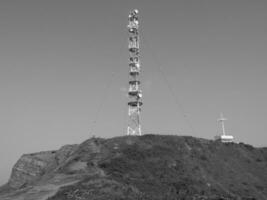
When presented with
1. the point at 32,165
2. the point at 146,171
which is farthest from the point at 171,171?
the point at 32,165

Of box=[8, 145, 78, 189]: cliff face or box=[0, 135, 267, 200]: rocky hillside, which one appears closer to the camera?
box=[0, 135, 267, 200]: rocky hillside

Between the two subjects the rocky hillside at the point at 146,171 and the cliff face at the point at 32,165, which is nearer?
the rocky hillside at the point at 146,171

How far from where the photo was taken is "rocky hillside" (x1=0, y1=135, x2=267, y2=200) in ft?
101

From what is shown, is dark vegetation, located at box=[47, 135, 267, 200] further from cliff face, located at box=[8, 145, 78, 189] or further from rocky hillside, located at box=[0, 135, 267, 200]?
cliff face, located at box=[8, 145, 78, 189]

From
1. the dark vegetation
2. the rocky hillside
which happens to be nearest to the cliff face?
the rocky hillside

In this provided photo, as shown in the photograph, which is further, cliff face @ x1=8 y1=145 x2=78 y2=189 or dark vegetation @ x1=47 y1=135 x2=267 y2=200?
cliff face @ x1=8 y1=145 x2=78 y2=189

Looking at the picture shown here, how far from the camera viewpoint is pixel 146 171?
38.9 metres

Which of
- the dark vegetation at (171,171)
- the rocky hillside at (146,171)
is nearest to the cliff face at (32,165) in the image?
the rocky hillside at (146,171)

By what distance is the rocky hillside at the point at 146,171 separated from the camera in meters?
30.7

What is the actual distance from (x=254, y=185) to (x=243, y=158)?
29.8ft

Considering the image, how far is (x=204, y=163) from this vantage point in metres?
47.3

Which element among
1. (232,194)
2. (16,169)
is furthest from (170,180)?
(16,169)

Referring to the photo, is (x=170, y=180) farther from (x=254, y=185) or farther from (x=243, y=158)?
(x=243, y=158)

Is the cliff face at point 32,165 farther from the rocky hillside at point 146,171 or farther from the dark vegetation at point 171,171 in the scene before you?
the dark vegetation at point 171,171
